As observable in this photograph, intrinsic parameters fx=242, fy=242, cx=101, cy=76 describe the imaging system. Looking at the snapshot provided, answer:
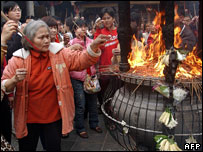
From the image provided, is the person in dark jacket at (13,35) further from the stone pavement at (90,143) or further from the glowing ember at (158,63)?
the glowing ember at (158,63)

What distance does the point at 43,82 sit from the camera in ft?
8.36

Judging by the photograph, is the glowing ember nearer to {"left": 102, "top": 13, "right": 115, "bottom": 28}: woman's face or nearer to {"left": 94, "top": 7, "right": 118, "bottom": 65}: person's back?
{"left": 94, "top": 7, "right": 118, "bottom": 65}: person's back

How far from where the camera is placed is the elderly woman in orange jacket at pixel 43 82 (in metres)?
2.48

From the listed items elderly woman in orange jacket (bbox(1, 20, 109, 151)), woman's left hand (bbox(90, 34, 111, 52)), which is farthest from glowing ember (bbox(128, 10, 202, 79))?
elderly woman in orange jacket (bbox(1, 20, 109, 151))

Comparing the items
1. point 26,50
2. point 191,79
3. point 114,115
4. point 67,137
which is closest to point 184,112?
point 191,79

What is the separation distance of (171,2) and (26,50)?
64.4 inches

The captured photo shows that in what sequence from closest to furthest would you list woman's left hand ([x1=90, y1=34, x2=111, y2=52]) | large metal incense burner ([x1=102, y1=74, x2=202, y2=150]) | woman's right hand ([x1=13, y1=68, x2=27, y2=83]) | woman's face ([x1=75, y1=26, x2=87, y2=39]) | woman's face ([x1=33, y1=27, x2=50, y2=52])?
woman's right hand ([x1=13, y1=68, x2=27, y2=83]) < woman's left hand ([x1=90, y1=34, x2=111, y2=52]) < woman's face ([x1=33, y1=27, x2=50, y2=52]) < large metal incense burner ([x1=102, y1=74, x2=202, y2=150]) < woman's face ([x1=75, y1=26, x2=87, y2=39])

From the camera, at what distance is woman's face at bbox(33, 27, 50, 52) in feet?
8.07

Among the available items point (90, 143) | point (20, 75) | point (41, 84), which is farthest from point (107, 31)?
point (20, 75)

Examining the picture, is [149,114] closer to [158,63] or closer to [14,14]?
[158,63]

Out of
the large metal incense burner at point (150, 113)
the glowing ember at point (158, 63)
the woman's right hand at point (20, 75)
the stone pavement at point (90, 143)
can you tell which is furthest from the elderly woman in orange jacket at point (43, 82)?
the stone pavement at point (90, 143)

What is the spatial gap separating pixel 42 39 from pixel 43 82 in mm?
448

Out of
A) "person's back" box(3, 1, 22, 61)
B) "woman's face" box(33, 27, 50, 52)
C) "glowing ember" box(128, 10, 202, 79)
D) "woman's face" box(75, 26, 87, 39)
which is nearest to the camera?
"woman's face" box(33, 27, 50, 52)

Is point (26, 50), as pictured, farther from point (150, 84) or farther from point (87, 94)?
point (87, 94)
